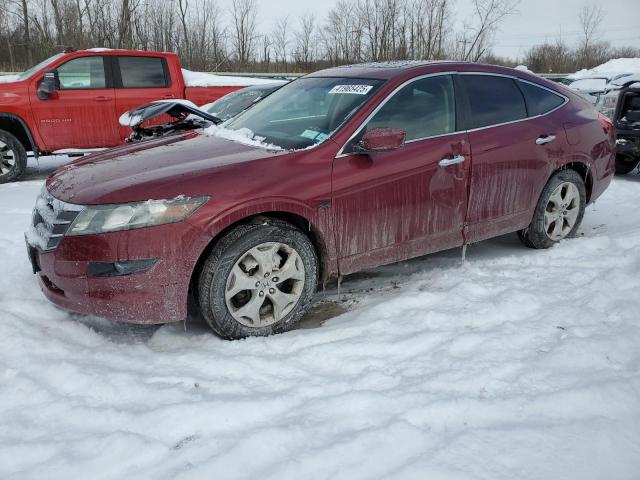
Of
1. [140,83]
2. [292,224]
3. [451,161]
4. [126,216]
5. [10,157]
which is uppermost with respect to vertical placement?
[140,83]

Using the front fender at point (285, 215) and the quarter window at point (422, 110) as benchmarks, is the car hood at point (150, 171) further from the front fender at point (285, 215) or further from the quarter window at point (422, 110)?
the quarter window at point (422, 110)

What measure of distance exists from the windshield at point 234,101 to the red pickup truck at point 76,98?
0.81 metres

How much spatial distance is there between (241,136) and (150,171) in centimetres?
84

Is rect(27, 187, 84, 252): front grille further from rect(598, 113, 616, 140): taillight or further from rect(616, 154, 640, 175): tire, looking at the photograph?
rect(616, 154, 640, 175): tire

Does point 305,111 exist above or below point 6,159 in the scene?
above

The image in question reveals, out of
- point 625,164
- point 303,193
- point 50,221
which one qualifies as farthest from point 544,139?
point 625,164

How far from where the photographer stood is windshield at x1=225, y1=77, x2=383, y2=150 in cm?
333

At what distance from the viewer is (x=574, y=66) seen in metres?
30.9

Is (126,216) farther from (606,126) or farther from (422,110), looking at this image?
(606,126)

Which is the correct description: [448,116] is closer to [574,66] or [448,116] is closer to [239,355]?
[239,355]

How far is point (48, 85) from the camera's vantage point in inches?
287

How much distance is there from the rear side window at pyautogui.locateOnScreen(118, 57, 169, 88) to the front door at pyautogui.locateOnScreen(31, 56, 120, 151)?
12.3 inches

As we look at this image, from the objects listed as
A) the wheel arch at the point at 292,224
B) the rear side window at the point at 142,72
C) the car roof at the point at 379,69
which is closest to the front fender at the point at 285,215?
the wheel arch at the point at 292,224

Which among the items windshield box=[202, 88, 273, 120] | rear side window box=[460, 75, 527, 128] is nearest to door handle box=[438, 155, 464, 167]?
rear side window box=[460, 75, 527, 128]
